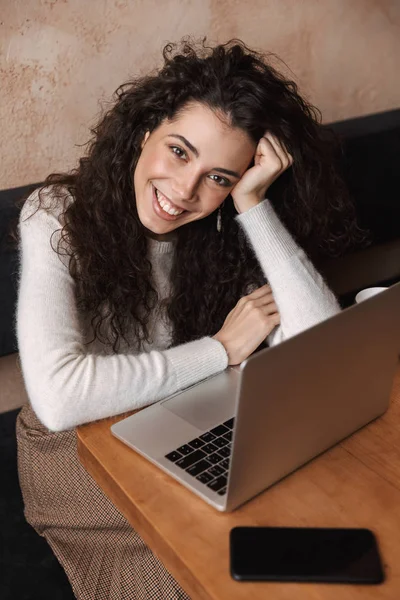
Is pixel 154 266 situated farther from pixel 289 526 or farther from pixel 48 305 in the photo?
pixel 289 526

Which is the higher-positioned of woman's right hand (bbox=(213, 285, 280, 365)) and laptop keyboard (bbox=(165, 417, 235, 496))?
woman's right hand (bbox=(213, 285, 280, 365))

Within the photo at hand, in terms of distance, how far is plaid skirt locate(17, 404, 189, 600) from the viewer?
3.90ft

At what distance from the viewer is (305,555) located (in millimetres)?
807

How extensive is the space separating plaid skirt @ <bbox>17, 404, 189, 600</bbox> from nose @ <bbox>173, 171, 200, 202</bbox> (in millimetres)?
498

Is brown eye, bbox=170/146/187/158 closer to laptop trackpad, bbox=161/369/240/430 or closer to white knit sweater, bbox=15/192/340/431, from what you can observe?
white knit sweater, bbox=15/192/340/431

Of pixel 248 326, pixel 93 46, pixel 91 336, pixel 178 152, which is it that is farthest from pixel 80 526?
pixel 93 46

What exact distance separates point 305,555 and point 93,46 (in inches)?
46.6

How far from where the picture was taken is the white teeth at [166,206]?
133 centimetres

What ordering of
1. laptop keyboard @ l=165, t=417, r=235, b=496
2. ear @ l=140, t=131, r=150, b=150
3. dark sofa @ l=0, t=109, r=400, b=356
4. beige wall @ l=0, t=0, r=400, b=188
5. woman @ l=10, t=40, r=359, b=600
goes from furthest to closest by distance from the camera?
dark sofa @ l=0, t=109, r=400, b=356 → beige wall @ l=0, t=0, r=400, b=188 → ear @ l=140, t=131, r=150, b=150 → woman @ l=10, t=40, r=359, b=600 → laptop keyboard @ l=165, t=417, r=235, b=496

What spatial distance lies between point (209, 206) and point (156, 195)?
0.10 m

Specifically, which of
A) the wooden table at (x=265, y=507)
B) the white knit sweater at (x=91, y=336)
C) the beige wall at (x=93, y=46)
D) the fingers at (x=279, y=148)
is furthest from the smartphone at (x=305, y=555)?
the beige wall at (x=93, y=46)

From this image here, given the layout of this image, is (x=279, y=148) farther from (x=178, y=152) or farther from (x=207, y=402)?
(x=207, y=402)

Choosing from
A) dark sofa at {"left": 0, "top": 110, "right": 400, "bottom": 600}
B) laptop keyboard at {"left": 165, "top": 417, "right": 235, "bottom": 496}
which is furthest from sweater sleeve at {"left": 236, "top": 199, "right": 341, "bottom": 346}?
dark sofa at {"left": 0, "top": 110, "right": 400, "bottom": 600}

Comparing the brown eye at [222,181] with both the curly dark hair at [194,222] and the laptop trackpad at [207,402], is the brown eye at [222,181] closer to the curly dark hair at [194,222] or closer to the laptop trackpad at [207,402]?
the curly dark hair at [194,222]
